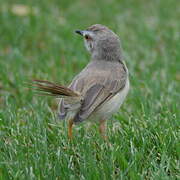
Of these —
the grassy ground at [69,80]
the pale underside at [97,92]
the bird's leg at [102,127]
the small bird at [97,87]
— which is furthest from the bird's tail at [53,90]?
the bird's leg at [102,127]

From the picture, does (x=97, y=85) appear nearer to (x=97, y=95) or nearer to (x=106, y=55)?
Answer: (x=97, y=95)

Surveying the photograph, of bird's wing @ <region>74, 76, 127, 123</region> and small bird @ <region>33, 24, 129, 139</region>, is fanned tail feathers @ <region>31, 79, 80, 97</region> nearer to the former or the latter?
small bird @ <region>33, 24, 129, 139</region>

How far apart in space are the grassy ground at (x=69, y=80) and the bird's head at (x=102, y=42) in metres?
0.67

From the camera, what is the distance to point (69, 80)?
7.65 metres

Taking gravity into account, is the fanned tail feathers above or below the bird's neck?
below

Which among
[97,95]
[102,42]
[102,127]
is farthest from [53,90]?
[102,42]

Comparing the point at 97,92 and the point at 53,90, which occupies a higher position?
the point at 53,90

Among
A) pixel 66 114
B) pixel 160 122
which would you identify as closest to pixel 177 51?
pixel 160 122

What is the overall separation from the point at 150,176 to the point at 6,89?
10.9ft

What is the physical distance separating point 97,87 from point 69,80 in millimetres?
2357

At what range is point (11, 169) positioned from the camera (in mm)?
4496

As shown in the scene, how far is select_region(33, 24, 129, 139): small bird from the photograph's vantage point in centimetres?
505

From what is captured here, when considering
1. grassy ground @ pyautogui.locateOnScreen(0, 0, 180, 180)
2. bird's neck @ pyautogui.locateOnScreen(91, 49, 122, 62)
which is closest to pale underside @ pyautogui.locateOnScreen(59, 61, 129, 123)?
bird's neck @ pyautogui.locateOnScreen(91, 49, 122, 62)

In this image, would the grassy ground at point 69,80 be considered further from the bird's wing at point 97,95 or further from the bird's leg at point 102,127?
the bird's wing at point 97,95
